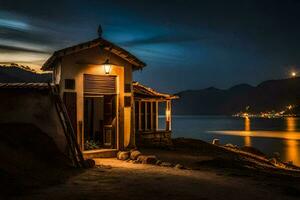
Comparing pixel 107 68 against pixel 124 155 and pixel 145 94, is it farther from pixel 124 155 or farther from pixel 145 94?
pixel 145 94

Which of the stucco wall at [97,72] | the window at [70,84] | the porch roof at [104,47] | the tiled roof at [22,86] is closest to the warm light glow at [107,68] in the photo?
the stucco wall at [97,72]

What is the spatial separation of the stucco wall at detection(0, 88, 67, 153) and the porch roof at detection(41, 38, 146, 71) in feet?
7.24

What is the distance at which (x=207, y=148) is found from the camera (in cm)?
2631

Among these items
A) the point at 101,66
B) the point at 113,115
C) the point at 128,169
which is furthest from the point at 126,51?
the point at 128,169

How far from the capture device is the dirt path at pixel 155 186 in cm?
916

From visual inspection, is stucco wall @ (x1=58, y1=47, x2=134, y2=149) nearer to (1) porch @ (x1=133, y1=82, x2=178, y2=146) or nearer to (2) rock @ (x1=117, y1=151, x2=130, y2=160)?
(2) rock @ (x1=117, y1=151, x2=130, y2=160)

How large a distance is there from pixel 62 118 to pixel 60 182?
185 inches

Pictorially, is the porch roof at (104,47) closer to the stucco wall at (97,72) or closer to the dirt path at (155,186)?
the stucco wall at (97,72)

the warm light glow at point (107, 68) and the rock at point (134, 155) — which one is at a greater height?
the warm light glow at point (107, 68)

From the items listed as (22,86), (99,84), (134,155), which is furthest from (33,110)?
(134,155)

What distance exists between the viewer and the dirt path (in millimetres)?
9156

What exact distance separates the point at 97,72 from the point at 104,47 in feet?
4.09

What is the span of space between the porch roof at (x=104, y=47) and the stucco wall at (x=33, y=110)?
7.24 ft

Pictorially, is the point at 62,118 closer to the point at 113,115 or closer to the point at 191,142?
the point at 113,115
